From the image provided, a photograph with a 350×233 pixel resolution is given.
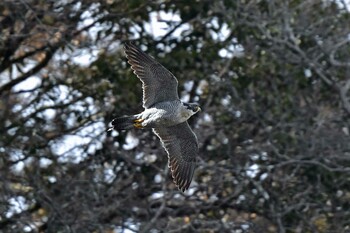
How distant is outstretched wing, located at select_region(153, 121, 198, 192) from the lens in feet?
57.1

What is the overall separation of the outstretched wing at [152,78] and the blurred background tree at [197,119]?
6.01ft

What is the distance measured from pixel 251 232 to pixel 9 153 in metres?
2.84

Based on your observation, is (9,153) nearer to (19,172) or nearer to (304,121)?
(19,172)

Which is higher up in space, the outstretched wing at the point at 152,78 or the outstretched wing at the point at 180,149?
Result: the outstretched wing at the point at 152,78

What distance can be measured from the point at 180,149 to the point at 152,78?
3.46 feet

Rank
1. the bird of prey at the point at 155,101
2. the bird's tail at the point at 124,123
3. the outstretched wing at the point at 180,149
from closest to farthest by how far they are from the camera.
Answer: the bird of prey at the point at 155,101, the bird's tail at the point at 124,123, the outstretched wing at the point at 180,149

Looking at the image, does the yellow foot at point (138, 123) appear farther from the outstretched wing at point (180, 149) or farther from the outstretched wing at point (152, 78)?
the outstretched wing at point (180, 149)

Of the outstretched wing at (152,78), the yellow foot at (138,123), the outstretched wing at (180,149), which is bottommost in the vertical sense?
the outstretched wing at (180,149)

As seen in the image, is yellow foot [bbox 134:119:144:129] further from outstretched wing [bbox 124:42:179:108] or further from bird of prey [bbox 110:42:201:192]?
outstretched wing [bbox 124:42:179:108]

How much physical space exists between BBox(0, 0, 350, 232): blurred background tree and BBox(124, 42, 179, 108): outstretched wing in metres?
1.83

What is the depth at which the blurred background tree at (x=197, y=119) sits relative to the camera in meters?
18.7

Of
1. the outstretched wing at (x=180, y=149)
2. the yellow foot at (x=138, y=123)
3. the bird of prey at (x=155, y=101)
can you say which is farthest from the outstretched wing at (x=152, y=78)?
the outstretched wing at (x=180, y=149)

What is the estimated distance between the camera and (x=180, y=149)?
691 inches

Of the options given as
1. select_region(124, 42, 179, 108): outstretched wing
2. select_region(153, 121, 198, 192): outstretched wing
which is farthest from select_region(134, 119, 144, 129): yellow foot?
select_region(153, 121, 198, 192): outstretched wing
